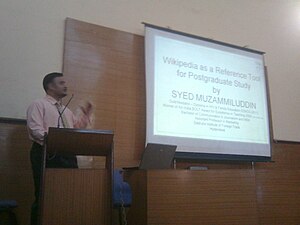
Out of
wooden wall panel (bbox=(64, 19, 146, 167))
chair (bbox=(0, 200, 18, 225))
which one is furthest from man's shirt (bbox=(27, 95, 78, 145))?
wooden wall panel (bbox=(64, 19, 146, 167))

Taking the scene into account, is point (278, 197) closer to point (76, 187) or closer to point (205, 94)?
point (205, 94)

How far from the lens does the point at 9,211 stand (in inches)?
95.3

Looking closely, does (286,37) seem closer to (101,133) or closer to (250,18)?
(250,18)

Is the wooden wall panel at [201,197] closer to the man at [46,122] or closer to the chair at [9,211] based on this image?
the man at [46,122]

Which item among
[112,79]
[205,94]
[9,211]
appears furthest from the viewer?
[205,94]

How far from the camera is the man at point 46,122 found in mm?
2174

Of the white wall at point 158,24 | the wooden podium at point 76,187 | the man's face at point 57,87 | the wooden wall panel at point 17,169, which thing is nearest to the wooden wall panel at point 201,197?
the wooden podium at point 76,187

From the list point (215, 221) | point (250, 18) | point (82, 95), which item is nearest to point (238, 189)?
point (215, 221)

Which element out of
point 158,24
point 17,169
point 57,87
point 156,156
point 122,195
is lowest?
point 122,195

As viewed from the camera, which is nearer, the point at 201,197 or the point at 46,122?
the point at 46,122

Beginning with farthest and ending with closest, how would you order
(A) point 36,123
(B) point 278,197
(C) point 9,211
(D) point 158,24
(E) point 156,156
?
(D) point 158,24 < (B) point 278,197 < (E) point 156,156 < (C) point 9,211 < (A) point 36,123

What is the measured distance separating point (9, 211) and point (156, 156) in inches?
46.1

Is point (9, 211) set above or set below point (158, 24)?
below

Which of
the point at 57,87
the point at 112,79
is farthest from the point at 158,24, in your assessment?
the point at 57,87
